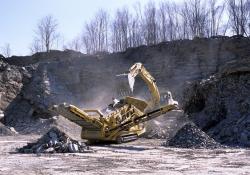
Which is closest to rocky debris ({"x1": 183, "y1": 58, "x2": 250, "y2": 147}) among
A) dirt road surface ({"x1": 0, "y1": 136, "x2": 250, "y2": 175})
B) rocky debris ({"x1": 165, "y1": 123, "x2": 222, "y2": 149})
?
rocky debris ({"x1": 165, "y1": 123, "x2": 222, "y2": 149})

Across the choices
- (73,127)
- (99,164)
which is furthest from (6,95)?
(99,164)

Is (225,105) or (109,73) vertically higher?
(109,73)

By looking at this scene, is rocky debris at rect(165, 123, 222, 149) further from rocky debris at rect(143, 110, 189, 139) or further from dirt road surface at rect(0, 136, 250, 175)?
rocky debris at rect(143, 110, 189, 139)

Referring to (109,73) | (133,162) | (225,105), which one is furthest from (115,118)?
(109,73)

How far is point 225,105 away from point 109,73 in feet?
40.3

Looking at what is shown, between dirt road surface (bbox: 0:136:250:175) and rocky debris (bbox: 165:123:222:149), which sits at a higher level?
rocky debris (bbox: 165:123:222:149)

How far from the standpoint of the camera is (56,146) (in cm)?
1351

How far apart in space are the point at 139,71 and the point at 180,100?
804cm

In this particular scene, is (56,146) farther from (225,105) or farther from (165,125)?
(225,105)

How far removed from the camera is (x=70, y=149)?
1333cm

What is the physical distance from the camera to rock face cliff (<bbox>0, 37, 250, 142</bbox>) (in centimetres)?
2620

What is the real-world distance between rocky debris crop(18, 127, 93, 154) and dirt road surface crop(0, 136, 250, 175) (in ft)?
1.65

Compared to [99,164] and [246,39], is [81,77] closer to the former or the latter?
[246,39]

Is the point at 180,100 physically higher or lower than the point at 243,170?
higher
